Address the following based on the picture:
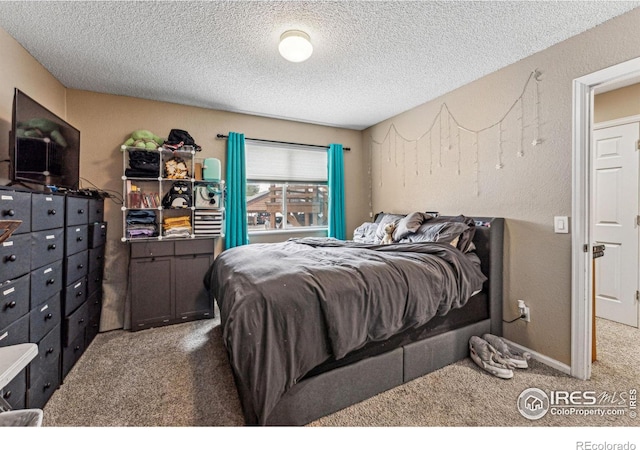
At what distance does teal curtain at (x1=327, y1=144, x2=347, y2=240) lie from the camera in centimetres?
402

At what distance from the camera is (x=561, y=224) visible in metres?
2.02

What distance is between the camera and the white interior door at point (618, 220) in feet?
9.05

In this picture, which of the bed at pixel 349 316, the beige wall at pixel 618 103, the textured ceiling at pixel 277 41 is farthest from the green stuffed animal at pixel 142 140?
the beige wall at pixel 618 103

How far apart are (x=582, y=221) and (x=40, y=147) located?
3800mm

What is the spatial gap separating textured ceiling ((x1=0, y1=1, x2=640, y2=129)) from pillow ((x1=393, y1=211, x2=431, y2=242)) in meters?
1.33

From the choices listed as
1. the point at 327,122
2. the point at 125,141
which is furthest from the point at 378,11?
the point at 125,141

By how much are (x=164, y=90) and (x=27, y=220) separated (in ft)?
6.34

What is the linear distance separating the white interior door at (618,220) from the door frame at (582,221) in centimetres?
122

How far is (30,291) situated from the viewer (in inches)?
59.0

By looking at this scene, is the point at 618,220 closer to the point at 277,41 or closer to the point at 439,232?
the point at 439,232
